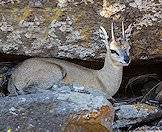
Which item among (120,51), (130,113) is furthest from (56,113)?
(120,51)

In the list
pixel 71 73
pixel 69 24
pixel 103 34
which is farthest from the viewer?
pixel 71 73

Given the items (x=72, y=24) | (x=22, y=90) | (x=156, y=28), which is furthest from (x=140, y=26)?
(x=22, y=90)

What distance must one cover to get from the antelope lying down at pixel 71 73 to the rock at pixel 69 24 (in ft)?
0.74

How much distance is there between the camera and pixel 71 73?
772cm

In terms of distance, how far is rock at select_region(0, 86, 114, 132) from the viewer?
17.0ft

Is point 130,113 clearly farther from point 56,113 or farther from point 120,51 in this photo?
point 56,113

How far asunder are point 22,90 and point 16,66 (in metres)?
0.52

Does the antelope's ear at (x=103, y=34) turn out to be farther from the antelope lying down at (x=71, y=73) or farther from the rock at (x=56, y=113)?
the rock at (x=56, y=113)

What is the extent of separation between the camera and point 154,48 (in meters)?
7.34

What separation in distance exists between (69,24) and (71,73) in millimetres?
980

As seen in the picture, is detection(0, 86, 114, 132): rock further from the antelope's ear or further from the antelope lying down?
the antelope lying down

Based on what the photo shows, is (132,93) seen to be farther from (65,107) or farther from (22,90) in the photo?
(65,107)

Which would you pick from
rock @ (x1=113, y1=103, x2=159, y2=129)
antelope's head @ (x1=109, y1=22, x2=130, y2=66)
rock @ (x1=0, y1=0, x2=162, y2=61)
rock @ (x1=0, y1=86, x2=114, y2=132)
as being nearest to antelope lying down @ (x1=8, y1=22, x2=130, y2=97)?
antelope's head @ (x1=109, y1=22, x2=130, y2=66)

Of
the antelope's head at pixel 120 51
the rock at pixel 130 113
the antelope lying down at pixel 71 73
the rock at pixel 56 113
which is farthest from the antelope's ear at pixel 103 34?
the rock at pixel 56 113
